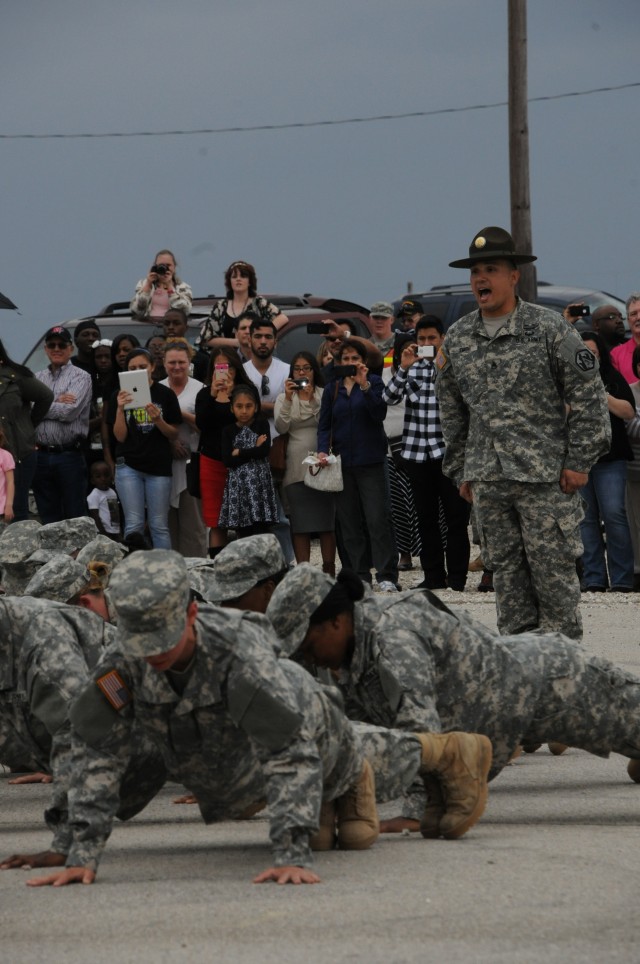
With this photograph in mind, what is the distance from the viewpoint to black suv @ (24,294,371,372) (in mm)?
14125

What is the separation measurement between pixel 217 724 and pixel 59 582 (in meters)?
1.82

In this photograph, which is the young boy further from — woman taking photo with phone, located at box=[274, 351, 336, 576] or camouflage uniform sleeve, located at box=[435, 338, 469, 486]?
camouflage uniform sleeve, located at box=[435, 338, 469, 486]

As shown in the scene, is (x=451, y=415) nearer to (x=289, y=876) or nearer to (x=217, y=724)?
(x=217, y=724)

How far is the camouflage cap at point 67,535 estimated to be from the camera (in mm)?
7938

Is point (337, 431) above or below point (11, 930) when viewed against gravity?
above

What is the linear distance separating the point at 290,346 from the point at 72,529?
645cm

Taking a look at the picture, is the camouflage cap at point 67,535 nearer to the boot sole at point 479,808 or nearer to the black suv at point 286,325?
the boot sole at point 479,808

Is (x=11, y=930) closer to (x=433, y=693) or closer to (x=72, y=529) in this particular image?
(x=433, y=693)

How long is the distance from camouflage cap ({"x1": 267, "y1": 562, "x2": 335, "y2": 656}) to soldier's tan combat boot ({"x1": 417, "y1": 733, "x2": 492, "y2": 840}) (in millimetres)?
509

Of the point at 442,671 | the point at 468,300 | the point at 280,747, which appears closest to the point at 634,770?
the point at 442,671

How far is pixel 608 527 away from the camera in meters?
11.6

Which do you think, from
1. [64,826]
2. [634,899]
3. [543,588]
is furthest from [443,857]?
[543,588]

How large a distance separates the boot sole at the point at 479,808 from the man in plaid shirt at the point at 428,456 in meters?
6.03

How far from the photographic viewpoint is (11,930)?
4.29 m
